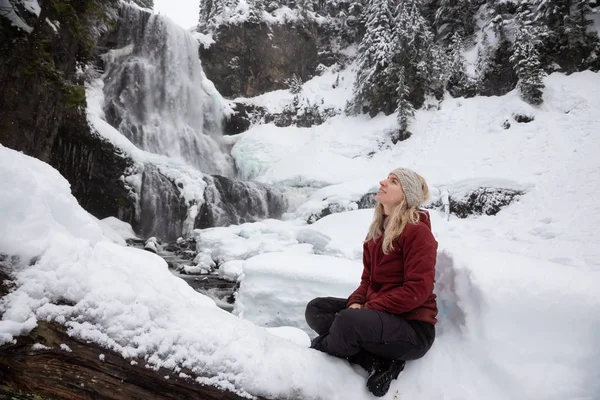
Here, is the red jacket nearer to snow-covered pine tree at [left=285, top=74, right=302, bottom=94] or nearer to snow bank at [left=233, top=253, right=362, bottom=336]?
snow bank at [left=233, top=253, right=362, bottom=336]

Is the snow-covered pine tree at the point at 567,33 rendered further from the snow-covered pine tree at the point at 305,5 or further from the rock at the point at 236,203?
the snow-covered pine tree at the point at 305,5

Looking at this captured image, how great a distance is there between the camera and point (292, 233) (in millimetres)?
10406

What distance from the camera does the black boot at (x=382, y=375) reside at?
168 centimetres

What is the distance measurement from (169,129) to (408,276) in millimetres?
18960

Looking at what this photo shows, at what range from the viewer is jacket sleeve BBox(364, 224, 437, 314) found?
184 cm

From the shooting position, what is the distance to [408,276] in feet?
6.17

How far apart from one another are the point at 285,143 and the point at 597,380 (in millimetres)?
20533

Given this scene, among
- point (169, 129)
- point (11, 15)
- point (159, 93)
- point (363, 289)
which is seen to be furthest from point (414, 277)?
point (159, 93)

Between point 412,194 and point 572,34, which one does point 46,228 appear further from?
point 572,34

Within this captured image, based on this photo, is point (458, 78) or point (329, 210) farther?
point (458, 78)

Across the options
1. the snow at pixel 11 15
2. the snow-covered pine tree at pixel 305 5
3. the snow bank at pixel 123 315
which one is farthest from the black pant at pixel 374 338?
the snow-covered pine tree at pixel 305 5

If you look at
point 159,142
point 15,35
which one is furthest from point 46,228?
point 159,142

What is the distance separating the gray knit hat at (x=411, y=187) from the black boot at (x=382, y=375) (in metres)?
0.94

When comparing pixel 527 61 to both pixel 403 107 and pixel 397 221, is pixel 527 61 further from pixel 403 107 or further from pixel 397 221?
pixel 397 221
